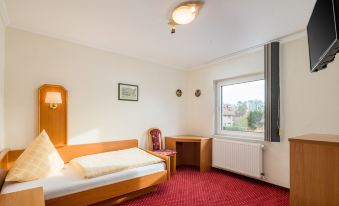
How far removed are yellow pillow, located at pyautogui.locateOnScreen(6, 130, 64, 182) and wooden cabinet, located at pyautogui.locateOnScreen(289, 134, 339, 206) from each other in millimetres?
2662

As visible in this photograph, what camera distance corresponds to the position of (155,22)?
215 centimetres

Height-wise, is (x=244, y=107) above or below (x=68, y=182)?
above

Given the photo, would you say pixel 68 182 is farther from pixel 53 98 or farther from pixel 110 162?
pixel 53 98

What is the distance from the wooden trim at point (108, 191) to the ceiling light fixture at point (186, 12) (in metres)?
2.10

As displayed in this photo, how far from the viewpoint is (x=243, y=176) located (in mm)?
3279

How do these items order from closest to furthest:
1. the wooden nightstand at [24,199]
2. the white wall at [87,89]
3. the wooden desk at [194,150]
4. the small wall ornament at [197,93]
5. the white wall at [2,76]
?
the wooden nightstand at [24,199] → the white wall at [2,76] → the white wall at [87,89] → the wooden desk at [194,150] → the small wall ornament at [197,93]

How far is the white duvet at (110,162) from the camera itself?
211 cm

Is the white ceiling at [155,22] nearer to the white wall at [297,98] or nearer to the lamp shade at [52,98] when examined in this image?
the white wall at [297,98]

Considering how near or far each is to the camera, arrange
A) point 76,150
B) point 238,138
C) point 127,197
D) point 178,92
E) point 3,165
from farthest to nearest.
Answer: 1. point 178,92
2. point 238,138
3. point 76,150
4. point 127,197
5. point 3,165

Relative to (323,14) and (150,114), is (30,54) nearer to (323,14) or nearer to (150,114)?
(150,114)

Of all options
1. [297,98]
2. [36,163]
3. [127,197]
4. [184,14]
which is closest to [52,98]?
[36,163]

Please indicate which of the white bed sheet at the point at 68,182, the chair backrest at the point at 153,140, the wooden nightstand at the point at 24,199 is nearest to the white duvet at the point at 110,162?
the white bed sheet at the point at 68,182

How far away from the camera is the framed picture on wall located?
3266 millimetres

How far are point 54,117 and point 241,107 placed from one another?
130 inches
